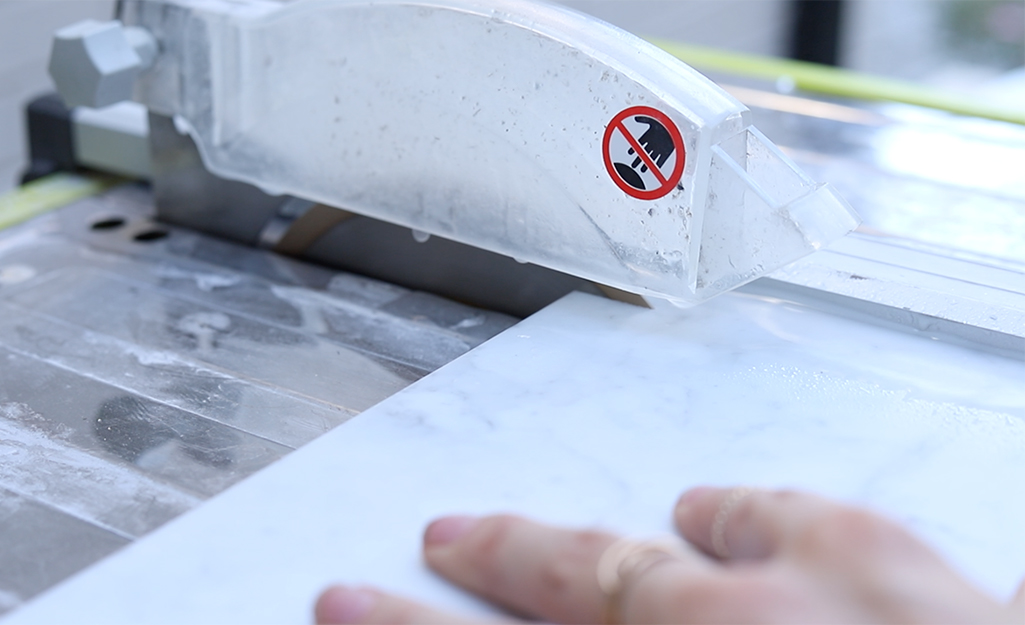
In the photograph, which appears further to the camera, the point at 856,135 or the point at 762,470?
the point at 856,135

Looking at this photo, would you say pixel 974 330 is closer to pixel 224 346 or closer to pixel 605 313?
pixel 605 313

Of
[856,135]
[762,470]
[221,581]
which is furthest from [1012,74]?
[221,581]

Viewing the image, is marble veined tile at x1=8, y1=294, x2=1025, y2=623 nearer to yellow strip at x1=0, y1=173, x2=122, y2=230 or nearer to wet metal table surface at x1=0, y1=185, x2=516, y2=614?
wet metal table surface at x1=0, y1=185, x2=516, y2=614

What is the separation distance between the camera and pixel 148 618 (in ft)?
1.63

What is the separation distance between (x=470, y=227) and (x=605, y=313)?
14cm

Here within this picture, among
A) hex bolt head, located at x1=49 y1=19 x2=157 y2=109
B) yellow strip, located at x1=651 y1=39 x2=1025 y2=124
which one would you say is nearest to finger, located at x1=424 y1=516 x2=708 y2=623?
hex bolt head, located at x1=49 y1=19 x2=157 y2=109

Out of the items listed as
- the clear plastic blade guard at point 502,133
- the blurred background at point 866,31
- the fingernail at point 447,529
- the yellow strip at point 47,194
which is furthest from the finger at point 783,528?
the blurred background at point 866,31

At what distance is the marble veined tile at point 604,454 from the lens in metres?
0.53

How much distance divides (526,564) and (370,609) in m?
0.08

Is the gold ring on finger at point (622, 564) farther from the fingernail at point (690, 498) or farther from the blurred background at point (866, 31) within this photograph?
the blurred background at point (866, 31)

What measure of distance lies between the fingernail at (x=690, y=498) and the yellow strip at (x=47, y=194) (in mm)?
824

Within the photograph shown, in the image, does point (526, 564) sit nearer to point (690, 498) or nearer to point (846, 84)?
point (690, 498)

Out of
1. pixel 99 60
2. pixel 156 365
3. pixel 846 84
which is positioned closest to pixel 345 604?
pixel 156 365

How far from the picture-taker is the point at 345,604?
0.49 meters
